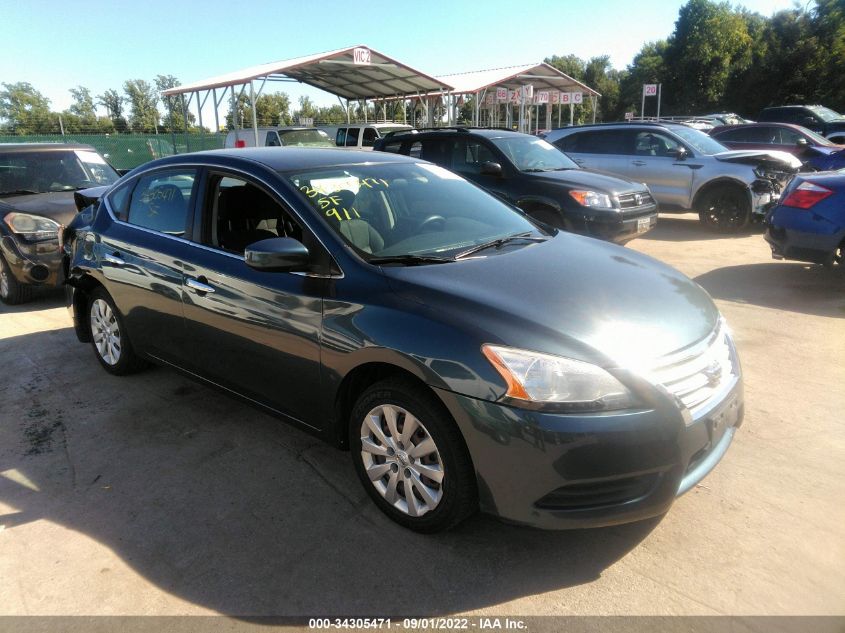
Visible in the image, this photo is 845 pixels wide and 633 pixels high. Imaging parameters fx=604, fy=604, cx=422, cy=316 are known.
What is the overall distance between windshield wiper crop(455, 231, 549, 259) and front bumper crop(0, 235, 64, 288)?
18.2ft

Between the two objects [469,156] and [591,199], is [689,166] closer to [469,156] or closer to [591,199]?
[591,199]

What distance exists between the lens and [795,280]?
23.4 ft

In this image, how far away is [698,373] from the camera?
253 cm

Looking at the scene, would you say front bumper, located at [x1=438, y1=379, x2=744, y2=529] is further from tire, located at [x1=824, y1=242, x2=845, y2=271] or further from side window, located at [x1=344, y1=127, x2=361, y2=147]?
side window, located at [x1=344, y1=127, x2=361, y2=147]

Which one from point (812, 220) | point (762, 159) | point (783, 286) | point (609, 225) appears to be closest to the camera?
point (812, 220)

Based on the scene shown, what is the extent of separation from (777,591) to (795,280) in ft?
19.2

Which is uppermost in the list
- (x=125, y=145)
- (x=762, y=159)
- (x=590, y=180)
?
(x=125, y=145)

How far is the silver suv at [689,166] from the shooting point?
31.8 ft

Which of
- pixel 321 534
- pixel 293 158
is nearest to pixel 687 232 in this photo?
pixel 293 158

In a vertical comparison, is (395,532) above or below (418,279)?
below

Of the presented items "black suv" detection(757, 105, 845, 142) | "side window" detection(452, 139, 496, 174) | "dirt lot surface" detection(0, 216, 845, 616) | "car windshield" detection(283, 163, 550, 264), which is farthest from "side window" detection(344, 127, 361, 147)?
"dirt lot surface" detection(0, 216, 845, 616)

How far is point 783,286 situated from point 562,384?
5.84 m

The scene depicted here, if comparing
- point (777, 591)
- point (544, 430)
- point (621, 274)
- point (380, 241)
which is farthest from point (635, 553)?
point (380, 241)

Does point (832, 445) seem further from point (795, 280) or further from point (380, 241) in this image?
point (795, 280)
